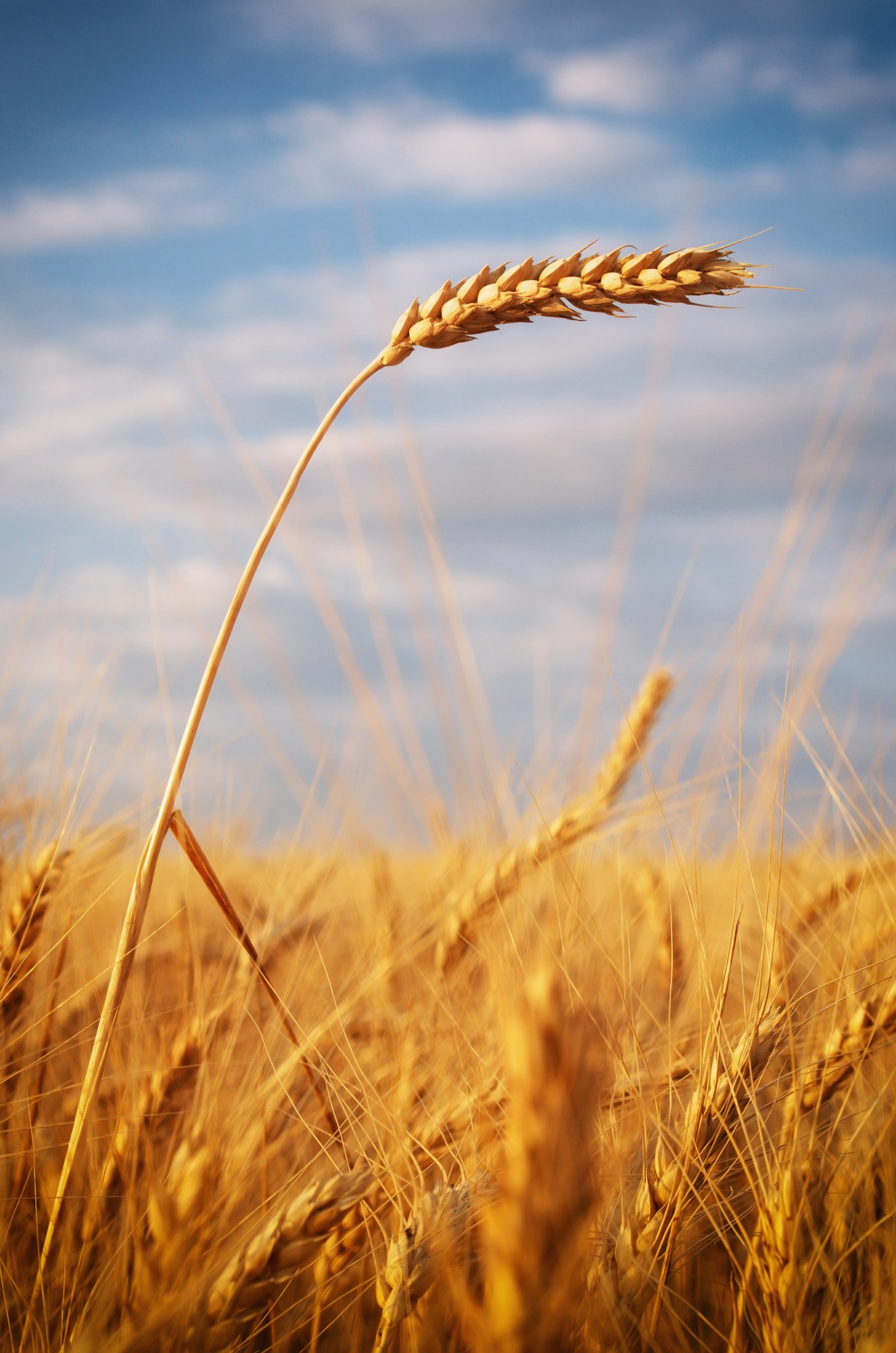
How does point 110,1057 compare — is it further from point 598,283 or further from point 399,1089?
point 598,283

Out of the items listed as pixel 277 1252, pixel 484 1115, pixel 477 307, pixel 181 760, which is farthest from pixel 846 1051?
pixel 477 307

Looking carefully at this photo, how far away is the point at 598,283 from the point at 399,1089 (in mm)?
1340

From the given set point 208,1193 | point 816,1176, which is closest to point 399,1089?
point 208,1193

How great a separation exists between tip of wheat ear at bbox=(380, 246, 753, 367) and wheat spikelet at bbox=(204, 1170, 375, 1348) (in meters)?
1.02

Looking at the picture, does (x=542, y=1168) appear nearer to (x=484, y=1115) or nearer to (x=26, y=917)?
(x=484, y=1115)

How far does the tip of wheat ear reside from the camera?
101cm

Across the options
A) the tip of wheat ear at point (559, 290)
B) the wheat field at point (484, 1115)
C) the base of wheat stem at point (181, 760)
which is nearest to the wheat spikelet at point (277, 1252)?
the wheat field at point (484, 1115)

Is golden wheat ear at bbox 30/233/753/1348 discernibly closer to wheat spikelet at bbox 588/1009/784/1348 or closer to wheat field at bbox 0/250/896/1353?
wheat field at bbox 0/250/896/1353

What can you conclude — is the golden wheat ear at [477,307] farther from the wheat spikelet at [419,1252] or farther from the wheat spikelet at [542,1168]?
the wheat spikelet at [542,1168]

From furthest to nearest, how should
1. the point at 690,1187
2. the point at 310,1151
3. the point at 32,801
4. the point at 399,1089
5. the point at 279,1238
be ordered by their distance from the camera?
the point at 32,801, the point at 310,1151, the point at 399,1089, the point at 690,1187, the point at 279,1238

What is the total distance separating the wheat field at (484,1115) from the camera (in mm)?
896

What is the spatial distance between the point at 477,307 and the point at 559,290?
11 centimetres

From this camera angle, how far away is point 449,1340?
3.34 feet

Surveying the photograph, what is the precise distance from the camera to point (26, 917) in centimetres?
140
